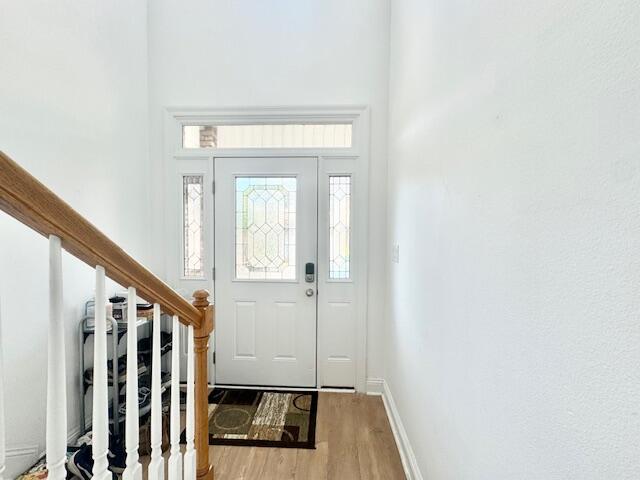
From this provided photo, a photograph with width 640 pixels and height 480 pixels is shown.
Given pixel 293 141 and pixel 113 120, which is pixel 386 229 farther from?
pixel 113 120

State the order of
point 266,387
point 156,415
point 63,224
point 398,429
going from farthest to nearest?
point 266,387, point 398,429, point 156,415, point 63,224

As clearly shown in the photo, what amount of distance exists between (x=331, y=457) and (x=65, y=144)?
2.62m

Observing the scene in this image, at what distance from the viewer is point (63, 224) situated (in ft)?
2.31

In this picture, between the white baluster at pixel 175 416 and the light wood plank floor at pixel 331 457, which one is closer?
the white baluster at pixel 175 416

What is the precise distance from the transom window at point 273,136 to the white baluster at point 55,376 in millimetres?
2398

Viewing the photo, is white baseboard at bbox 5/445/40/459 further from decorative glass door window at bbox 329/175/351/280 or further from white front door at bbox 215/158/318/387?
decorative glass door window at bbox 329/175/351/280

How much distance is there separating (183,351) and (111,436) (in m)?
0.93

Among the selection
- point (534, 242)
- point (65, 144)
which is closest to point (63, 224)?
point (534, 242)

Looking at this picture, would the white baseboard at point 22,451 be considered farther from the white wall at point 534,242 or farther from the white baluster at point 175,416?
the white wall at point 534,242

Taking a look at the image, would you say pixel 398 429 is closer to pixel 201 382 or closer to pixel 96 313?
pixel 201 382

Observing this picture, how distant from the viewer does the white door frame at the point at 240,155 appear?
286cm

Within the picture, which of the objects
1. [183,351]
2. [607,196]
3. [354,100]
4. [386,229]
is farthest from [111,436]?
[354,100]

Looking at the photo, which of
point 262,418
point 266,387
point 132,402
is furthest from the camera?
point 266,387

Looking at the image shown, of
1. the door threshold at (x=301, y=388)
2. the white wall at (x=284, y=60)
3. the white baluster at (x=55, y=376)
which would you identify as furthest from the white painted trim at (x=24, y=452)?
the white wall at (x=284, y=60)
